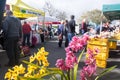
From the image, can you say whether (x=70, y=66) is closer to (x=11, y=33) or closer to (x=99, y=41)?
(x=11, y=33)

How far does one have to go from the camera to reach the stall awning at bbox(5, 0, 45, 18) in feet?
79.3

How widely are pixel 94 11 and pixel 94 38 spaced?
385 ft

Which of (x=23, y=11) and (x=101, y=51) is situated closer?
(x=101, y=51)

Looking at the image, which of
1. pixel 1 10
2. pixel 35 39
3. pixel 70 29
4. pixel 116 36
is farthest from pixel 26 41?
pixel 1 10

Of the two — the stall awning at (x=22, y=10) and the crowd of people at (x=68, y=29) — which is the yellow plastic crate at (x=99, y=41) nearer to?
the crowd of people at (x=68, y=29)

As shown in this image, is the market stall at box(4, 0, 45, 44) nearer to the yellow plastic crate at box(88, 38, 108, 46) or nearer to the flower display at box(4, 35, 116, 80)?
the yellow plastic crate at box(88, 38, 108, 46)

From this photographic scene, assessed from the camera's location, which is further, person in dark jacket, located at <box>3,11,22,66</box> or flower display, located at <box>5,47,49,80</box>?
person in dark jacket, located at <box>3,11,22,66</box>

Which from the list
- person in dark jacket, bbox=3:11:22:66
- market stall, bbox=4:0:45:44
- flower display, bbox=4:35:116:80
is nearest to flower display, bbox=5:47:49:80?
flower display, bbox=4:35:116:80

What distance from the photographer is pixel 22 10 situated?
84.7ft

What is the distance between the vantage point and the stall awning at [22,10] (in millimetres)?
24172

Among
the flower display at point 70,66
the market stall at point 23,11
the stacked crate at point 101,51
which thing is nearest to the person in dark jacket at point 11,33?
the stacked crate at point 101,51

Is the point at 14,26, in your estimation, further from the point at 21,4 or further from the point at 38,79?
the point at 21,4

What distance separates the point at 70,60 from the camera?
12.2ft

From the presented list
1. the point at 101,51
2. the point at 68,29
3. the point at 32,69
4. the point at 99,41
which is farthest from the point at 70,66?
the point at 68,29
